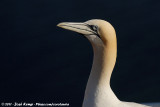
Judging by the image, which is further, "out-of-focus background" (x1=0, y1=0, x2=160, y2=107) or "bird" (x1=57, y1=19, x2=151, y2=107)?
"out-of-focus background" (x1=0, y1=0, x2=160, y2=107)

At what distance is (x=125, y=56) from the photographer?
584 centimetres

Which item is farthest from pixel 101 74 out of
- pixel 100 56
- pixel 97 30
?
pixel 97 30

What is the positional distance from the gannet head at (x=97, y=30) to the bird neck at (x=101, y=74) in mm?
40

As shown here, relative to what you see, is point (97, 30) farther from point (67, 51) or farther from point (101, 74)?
point (67, 51)

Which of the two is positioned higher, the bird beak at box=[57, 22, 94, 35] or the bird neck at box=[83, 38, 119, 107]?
the bird beak at box=[57, 22, 94, 35]

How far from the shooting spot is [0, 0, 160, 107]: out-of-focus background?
5238 mm

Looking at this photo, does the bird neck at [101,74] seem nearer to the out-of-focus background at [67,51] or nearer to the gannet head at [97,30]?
the gannet head at [97,30]

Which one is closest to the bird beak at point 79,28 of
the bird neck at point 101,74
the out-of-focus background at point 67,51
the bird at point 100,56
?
the bird at point 100,56

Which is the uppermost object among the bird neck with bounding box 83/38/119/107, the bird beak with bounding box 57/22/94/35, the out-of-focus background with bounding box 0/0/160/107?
the bird beak with bounding box 57/22/94/35

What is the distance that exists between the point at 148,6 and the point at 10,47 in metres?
2.72

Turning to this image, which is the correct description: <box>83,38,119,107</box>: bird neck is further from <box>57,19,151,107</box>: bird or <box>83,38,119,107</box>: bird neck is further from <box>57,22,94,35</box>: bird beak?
<box>57,22,94,35</box>: bird beak

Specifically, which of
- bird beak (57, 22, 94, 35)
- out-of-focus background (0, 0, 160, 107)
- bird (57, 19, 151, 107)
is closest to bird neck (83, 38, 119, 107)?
bird (57, 19, 151, 107)

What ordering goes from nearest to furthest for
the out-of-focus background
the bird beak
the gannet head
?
1. the gannet head
2. the bird beak
3. the out-of-focus background

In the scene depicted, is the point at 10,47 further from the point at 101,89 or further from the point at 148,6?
the point at 101,89
